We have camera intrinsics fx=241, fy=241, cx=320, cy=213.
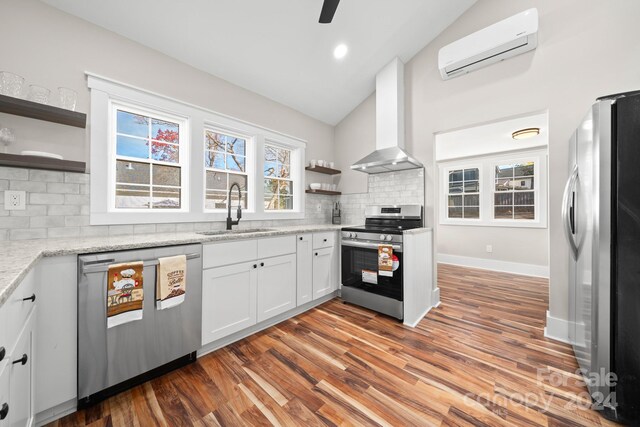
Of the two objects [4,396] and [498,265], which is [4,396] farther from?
[498,265]

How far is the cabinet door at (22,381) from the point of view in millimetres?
868

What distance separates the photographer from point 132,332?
1.54 meters

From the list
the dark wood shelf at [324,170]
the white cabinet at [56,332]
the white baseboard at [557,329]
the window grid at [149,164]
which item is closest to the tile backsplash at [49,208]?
the window grid at [149,164]

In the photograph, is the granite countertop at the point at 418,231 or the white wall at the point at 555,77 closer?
the white wall at the point at 555,77

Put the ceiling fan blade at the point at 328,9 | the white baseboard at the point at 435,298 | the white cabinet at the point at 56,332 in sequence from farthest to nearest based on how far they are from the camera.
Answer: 1. the white baseboard at the point at 435,298
2. the ceiling fan blade at the point at 328,9
3. the white cabinet at the point at 56,332

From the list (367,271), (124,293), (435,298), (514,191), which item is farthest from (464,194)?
(124,293)

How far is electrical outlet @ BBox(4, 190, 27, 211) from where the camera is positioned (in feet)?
5.23

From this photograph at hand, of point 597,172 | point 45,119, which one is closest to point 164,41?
point 45,119

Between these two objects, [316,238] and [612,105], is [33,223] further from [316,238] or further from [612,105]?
[612,105]

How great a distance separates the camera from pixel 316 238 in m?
2.83

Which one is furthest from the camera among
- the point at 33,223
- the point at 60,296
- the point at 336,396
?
the point at 33,223

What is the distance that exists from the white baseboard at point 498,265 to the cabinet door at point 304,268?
153 inches

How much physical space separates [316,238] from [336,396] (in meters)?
1.57

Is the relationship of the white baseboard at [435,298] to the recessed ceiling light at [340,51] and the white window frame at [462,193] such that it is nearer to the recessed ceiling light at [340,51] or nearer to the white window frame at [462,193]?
the white window frame at [462,193]
